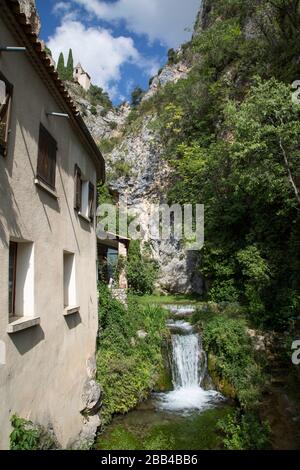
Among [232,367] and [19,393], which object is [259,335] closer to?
[232,367]

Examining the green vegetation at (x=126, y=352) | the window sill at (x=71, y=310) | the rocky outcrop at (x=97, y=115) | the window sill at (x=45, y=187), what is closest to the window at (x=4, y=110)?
the window sill at (x=45, y=187)

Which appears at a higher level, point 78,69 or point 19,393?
point 78,69

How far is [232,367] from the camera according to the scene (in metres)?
11.0

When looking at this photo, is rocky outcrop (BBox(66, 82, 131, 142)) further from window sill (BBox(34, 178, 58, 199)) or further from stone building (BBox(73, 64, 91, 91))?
window sill (BBox(34, 178, 58, 199))

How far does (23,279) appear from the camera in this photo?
551 cm

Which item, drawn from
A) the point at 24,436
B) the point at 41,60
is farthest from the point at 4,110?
the point at 24,436

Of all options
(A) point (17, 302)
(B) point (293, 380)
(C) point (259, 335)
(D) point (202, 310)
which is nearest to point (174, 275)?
(D) point (202, 310)

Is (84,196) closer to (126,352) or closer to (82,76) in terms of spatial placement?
(126,352)

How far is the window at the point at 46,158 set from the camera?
242 inches

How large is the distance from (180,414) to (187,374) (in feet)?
8.17

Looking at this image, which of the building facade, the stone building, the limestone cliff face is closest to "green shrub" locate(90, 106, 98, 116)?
the stone building

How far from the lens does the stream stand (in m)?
7.83

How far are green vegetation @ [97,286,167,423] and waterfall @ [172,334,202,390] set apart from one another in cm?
68

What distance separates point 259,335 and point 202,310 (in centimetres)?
340
